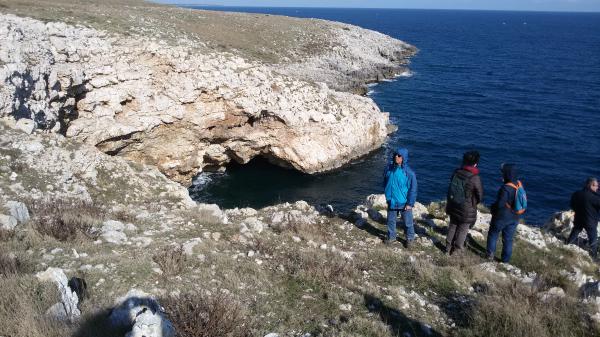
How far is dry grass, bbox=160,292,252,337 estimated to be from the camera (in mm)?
5348

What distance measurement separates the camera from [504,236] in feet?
33.7

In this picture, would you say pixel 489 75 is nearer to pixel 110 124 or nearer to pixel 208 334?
pixel 110 124

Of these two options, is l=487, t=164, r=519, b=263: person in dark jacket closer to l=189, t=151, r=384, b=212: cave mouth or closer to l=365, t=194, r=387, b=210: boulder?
l=365, t=194, r=387, b=210: boulder

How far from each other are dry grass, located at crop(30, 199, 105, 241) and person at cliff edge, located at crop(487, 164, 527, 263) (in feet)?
28.9

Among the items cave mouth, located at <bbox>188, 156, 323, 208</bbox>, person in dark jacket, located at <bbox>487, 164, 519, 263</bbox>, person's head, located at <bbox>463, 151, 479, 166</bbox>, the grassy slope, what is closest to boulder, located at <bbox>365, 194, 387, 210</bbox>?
person in dark jacket, located at <bbox>487, 164, 519, 263</bbox>

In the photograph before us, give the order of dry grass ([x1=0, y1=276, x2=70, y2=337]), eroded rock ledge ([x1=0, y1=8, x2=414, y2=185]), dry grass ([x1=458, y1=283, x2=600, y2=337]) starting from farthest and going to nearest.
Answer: eroded rock ledge ([x1=0, y1=8, x2=414, y2=185])
dry grass ([x1=458, y1=283, x2=600, y2=337])
dry grass ([x1=0, y1=276, x2=70, y2=337])

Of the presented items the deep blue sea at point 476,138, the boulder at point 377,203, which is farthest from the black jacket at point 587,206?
the deep blue sea at point 476,138

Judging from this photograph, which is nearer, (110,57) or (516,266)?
(516,266)

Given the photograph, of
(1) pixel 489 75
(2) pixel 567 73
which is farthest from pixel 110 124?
(2) pixel 567 73

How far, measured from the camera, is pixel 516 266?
10.4 metres

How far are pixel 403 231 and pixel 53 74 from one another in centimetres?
1703

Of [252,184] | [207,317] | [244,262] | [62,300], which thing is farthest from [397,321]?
[252,184]

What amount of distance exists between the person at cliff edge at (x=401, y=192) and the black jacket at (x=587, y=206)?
4819 millimetres

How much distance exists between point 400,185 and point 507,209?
2.45 metres
